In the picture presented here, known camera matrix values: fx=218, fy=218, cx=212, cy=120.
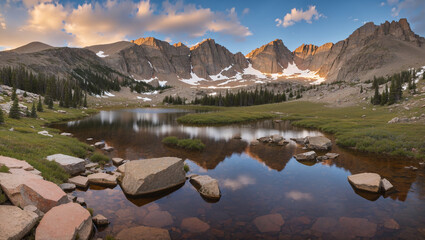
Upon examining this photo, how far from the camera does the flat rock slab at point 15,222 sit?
703 centimetres

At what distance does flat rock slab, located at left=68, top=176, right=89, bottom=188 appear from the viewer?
47.5ft

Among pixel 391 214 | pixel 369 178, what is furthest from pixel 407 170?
pixel 391 214

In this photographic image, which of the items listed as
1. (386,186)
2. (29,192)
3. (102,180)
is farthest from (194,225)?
(386,186)

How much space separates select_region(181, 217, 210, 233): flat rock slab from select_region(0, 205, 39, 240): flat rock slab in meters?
6.07

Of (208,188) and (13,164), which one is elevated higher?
(13,164)

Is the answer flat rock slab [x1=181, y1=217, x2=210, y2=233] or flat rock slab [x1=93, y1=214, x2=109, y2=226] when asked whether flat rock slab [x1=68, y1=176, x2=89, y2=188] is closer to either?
flat rock slab [x1=93, y1=214, x2=109, y2=226]

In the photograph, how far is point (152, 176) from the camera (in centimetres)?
1443

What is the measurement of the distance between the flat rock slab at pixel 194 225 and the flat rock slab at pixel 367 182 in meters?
11.9

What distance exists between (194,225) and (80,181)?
895cm

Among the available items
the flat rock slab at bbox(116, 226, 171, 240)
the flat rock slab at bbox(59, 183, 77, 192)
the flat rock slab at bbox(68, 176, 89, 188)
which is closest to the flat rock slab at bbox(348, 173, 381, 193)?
the flat rock slab at bbox(116, 226, 171, 240)

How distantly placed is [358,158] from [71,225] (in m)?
26.8

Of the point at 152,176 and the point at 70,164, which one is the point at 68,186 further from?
the point at 152,176

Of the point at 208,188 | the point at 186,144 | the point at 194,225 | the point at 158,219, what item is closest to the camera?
the point at 194,225

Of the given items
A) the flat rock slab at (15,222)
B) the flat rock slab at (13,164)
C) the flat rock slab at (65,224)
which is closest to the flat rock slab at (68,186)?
the flat rock slab at (13,164)
